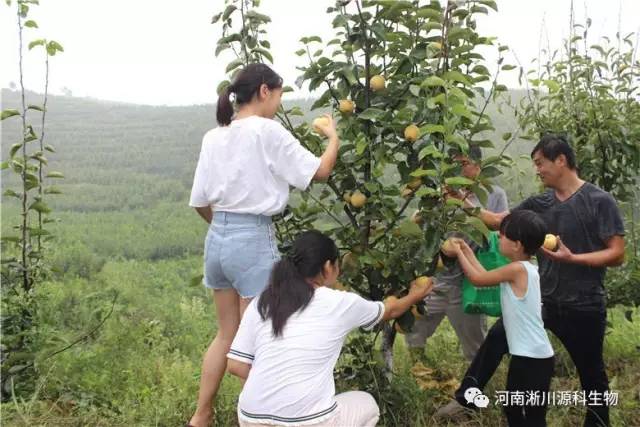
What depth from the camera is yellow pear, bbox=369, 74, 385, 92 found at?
7.22ft

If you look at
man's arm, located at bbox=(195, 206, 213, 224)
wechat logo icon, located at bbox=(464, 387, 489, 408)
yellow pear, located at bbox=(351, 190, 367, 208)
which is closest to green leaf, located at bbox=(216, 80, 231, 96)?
man's arm, located at bbox=(195, 206, 213, 224)

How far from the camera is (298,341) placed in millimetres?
1783

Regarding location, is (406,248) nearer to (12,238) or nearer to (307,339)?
(307,339)

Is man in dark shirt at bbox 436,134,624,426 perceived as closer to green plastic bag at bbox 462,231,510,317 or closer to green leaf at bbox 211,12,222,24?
green plastic bag at bbox 462,231,510,317

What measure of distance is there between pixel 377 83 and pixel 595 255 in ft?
3.48

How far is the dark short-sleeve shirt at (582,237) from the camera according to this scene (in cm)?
234

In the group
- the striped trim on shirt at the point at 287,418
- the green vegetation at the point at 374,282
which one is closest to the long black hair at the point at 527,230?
the green vegetation at the point at 374,282

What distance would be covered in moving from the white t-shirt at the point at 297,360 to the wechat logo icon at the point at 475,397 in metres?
0.82

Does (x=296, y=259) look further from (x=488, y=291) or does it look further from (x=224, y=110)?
(x=488, y=291)

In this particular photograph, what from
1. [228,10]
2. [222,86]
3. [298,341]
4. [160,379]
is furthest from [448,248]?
[160,379]

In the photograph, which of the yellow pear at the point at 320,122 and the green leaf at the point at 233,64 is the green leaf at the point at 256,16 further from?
the yellow pear at the point at 320,122

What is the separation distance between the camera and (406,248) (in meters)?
2.23

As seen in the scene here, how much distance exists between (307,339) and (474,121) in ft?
3.54

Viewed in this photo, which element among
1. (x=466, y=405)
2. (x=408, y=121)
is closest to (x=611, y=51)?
(x=408, y=121)
